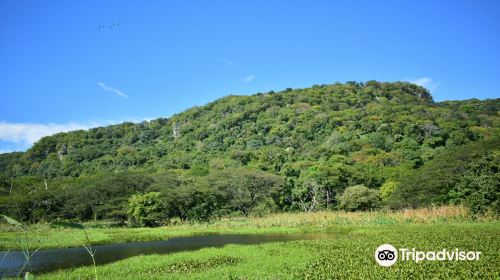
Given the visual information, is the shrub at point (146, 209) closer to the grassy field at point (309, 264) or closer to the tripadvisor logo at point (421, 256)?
the grassy field at point (309, 264)

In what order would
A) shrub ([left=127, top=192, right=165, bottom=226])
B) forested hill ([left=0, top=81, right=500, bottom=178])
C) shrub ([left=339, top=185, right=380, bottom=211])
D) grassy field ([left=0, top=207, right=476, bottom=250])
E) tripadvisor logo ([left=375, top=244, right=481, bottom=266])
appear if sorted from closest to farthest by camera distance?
tripadvisor logo ([left=375, top=244, right=481, bottom=266]) → grassy field ([left=0, top=207, right=476, bottom=250]) → shrub ([left=127, top=192, right=165, bottom=226]) → shrub ([left=339, top=185, right=380, bottom=211]) → forested hill ([left=0, top=81, right=500, bottom=178])

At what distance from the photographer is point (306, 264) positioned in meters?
14.6

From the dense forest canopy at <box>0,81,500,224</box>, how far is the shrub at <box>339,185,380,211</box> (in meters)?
0.18

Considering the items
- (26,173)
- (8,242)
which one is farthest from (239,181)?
(26,173)

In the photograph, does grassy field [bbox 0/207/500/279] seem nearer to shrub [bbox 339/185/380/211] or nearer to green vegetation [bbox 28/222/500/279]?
green vegetation [bbox 28/222/500/279]

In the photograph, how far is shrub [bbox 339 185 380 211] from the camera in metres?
53.2

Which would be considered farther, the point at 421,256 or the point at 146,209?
the point at 146,209

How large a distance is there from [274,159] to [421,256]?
78.5m

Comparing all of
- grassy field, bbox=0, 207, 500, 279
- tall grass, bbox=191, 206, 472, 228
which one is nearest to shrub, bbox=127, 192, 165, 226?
tall grass, bbox=191, 206, 472, 228

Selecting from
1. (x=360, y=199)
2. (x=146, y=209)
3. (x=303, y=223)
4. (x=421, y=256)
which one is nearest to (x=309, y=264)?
(x=421, y=256)

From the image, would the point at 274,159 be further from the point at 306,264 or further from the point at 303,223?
the point at 306,264

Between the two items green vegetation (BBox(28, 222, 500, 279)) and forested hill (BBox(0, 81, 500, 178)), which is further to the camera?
forested hill (BBox(0, 81, 500, 178))

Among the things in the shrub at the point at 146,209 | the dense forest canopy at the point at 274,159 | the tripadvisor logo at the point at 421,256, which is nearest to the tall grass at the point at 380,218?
the dense forest canopy at the point at 274,159

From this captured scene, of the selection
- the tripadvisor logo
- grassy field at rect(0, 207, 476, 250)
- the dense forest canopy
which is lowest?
grassy field at rect(0, 207, 476, 250)
